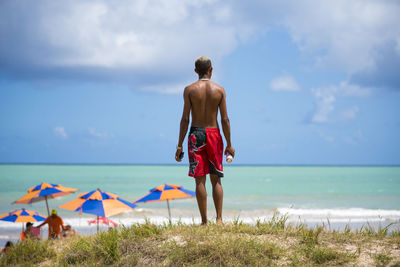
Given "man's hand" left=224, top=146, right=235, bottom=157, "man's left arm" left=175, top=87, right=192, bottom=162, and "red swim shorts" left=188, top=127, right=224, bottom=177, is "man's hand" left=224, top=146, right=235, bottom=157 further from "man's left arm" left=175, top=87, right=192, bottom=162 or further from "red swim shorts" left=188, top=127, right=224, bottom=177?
"man's left arm" left=175, top=87, right=192, bottom=162

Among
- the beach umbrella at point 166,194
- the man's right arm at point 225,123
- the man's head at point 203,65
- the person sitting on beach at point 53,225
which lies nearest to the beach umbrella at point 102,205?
the person sitting on beach at point 53,225

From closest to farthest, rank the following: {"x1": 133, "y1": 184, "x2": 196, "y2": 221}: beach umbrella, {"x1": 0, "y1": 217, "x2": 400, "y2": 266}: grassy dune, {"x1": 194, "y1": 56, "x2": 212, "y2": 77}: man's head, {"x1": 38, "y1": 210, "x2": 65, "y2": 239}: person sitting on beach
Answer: {"x1": 0, "y1": 217, "x2": 400, "y2": 266}: grassy dune → {"x1": 194, "y1": 56, "x2": 212, "y2": 77}: man's head → {"x1": 38, "y1": 210, "x2": 65, "y2": 239}: person sitting on beach → {"x1": 133, "y1": 184, "x2": 196, "y2": 221}: beach umbrella

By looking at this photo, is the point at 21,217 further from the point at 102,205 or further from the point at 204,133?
Result: the point at 204,133

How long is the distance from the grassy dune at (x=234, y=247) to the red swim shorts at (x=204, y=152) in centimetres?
82

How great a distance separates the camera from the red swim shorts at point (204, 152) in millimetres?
5926

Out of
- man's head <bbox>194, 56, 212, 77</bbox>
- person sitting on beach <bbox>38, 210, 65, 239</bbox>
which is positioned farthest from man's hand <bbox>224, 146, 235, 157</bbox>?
person sitting on beach <bbox>38, 210, 65, 239</bbox>

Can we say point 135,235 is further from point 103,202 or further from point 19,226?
point 19,226

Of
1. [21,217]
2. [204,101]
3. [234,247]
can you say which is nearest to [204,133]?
[204,101]

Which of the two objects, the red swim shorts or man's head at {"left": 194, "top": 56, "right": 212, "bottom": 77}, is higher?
man's head at {"left": 194, "top": 56, "right": 212, "bottom": 77}

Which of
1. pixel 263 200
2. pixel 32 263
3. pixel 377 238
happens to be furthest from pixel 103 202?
pixel 263 200

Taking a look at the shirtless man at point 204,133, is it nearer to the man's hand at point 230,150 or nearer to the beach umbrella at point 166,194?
the man's hand at point 230,150

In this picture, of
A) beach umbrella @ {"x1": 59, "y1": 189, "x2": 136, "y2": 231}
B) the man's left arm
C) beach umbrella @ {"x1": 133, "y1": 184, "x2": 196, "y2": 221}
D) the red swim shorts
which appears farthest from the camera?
beach umbrella @ {"x1": 133, "y1": 184, "x2": 196, "y2": 221}

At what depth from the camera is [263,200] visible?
2862cm

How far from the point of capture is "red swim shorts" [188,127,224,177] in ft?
19.4
